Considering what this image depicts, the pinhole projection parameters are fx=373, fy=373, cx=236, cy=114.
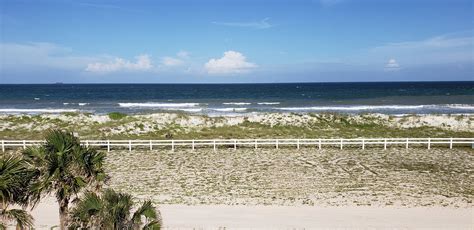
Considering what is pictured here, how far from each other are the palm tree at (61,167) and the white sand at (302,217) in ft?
17.6

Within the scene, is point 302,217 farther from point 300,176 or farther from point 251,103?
point 251,103

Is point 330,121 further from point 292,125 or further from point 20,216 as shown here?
point 20,216

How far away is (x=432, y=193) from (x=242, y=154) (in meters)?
12.3

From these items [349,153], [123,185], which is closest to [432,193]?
[349,153]

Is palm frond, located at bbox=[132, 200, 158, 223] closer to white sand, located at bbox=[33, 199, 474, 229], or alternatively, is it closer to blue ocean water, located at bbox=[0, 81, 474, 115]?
white sand, located at bbox=[33, 199, 474, 229]

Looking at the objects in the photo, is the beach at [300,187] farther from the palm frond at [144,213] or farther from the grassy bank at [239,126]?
the grassy bank at [239,126]

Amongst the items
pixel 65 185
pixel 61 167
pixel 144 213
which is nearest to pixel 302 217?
pixel 144 213

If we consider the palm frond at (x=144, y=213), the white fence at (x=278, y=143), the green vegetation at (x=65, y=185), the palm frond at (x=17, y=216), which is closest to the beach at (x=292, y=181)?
the white fence at (x=278, y=143)

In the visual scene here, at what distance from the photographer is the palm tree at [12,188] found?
7078 millimetres

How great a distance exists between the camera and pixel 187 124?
3981cm

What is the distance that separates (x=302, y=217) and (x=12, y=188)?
9782mm

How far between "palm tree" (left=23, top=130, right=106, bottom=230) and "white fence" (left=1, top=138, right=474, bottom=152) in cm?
1852

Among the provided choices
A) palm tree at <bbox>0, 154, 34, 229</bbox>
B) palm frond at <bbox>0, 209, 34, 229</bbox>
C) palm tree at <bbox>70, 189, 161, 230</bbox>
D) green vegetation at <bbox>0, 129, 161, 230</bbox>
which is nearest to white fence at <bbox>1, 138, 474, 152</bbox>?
green vegetation at <bbox>0, 129, 161, 230</bbox>

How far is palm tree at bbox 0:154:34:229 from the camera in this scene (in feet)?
23.2
